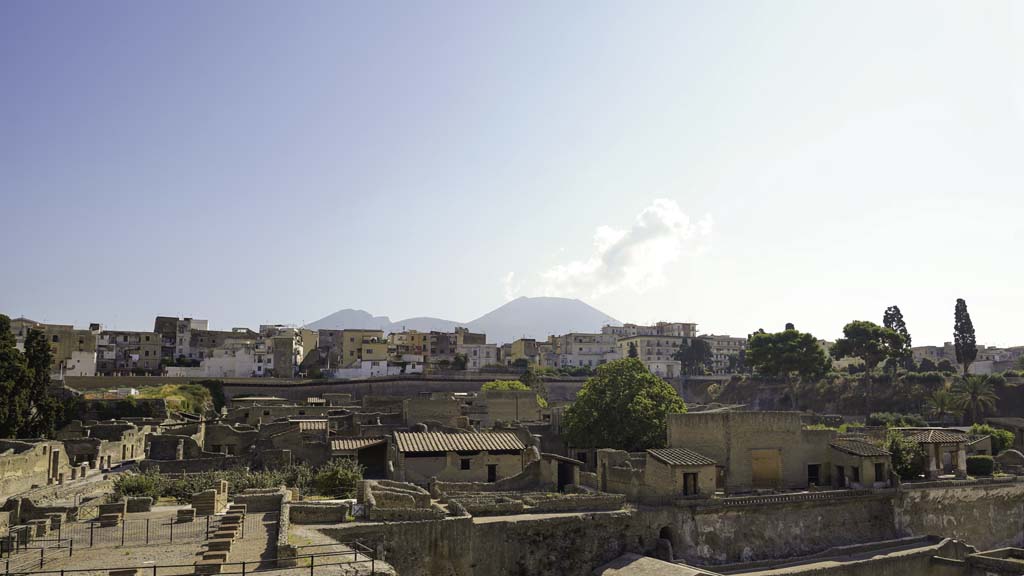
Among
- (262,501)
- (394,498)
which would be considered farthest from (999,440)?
(262,501)

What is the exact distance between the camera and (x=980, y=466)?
41406mm

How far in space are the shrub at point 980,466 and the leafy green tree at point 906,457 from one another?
4.00m

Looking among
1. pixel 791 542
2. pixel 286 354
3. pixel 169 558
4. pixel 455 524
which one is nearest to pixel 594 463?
pixel 791 542

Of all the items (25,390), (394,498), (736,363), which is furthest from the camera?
(736,363)

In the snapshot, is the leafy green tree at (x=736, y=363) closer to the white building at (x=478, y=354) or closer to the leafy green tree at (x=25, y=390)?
the white building at (x=478, y=354)

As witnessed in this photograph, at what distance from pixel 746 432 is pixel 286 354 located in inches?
2609

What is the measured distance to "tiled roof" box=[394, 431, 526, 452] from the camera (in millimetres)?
37094

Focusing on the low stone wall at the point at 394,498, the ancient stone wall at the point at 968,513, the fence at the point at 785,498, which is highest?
the low stone wall at the point at 394,498

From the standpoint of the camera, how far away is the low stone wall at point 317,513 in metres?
25.2

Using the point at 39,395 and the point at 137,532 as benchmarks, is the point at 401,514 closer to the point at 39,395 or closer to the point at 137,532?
the point at 137,532

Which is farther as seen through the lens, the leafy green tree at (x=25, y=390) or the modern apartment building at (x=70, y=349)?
the modern apartment building at (x=70, y=349)

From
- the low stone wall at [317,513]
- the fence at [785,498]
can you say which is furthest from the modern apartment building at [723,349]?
the low stone wall at [317,513]

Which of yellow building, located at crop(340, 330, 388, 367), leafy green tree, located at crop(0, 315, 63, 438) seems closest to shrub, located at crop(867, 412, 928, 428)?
leafy green tree, located at crop(0, 315, 63, 438)

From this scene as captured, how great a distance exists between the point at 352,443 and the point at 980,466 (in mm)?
33027
